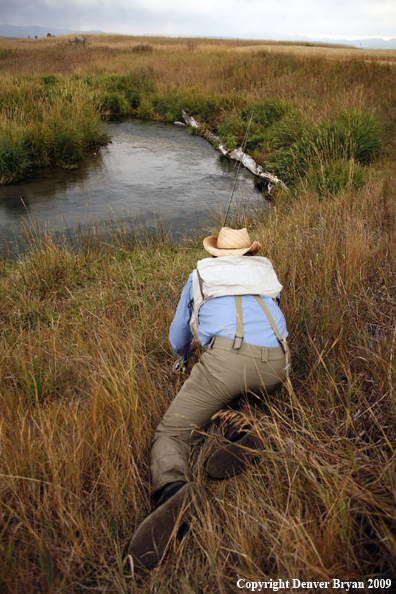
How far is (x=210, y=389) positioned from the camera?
183cm

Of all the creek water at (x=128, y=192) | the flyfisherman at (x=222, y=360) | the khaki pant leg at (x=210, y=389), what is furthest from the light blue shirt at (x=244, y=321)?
the creek water at (x=128, y=192)

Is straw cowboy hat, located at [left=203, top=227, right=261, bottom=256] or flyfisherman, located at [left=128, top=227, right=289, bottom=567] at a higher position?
straw cowboy hat, located at [left=203, top=227, right=261, bottom=256]

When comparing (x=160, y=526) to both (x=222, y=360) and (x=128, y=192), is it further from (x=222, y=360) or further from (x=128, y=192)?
(x=128, y=192)

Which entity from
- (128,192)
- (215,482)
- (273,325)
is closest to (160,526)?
(215,482)

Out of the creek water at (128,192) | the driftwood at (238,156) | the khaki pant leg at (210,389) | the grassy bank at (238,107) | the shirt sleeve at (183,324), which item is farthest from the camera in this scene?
the driftwood at (238,156)

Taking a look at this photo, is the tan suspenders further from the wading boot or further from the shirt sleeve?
the wading boot

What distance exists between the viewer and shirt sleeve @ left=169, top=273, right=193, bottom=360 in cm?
216

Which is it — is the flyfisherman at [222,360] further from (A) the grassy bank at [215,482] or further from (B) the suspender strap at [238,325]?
(A) the grassy bank at [215,482]

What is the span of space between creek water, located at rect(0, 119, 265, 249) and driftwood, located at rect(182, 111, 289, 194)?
240mm

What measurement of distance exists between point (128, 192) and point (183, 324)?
586 centimetres

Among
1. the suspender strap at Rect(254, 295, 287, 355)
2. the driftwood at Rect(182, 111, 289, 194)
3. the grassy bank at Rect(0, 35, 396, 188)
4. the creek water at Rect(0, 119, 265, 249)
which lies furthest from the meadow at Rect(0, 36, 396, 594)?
the driftwood at Rect(182, 111, 289, 194)

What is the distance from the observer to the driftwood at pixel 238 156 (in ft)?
25.0

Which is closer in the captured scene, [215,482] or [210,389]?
[215,482]

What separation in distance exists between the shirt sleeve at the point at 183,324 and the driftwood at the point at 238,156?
4029mm
